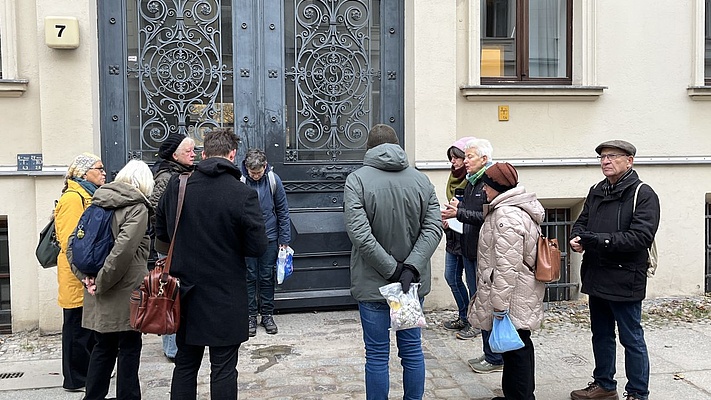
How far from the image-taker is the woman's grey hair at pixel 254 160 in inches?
250

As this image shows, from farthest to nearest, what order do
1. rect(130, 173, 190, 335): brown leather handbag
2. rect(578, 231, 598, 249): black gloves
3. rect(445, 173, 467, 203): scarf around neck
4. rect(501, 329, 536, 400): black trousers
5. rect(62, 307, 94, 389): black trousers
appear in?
rect(445, 173, 467, 203): scarf around neck
rect(62, 307, 94, 389): black trousers
rect(578, 231, 598, 249): black gloves
rect(501, 329, 536, 400): black trousers
rect(130, 173, 190, 335): brown leather handbag

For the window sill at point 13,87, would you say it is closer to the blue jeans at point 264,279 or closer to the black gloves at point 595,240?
the blue jeans at point 264,279

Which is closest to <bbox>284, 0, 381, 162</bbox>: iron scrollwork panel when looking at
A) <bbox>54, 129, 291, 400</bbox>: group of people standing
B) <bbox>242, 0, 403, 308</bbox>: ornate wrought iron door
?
<bbox>242, 0, 403, 308</bbox>: ornate wrought iron door

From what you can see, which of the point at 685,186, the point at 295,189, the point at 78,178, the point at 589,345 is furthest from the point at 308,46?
the point at 685,186

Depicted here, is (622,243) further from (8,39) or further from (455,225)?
(8,39)

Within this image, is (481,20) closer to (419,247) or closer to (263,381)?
(419,247)

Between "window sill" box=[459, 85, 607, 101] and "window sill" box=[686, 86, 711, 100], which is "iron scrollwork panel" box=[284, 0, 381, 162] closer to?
"window sill" box=[459, 85, 607, 101]

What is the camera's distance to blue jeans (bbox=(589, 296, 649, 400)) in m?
4.61

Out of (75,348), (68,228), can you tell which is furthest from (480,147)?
(75,348)

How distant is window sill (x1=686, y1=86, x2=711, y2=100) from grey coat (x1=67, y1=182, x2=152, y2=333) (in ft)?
20.8

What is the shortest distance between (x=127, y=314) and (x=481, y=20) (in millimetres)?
5141

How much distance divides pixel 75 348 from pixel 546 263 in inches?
134

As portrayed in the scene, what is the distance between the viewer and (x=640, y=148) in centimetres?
781

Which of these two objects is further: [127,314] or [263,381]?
[263,381]
